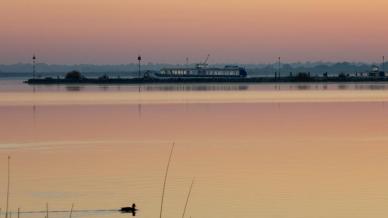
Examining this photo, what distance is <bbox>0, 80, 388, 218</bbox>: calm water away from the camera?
17.8 metres

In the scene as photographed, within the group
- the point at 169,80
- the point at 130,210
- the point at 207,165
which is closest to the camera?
the point at 130,210

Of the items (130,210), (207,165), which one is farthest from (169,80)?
(130,210)

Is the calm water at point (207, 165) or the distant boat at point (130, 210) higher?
the distant boat at point (130, 210)

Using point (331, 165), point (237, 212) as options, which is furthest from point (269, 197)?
point (331, 165)

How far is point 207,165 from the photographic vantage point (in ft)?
79.5

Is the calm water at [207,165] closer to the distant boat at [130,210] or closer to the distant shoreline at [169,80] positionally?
the distant boat at [130,210]

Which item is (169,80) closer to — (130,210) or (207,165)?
(207,165)

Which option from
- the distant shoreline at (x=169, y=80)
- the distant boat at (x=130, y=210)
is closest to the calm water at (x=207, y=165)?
the distant boat at (x=130, y=210)

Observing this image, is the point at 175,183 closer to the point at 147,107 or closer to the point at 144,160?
the point at 144,160

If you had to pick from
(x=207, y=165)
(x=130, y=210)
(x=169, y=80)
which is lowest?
(x=169, y=80)

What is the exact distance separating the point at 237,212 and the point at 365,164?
25.2ft

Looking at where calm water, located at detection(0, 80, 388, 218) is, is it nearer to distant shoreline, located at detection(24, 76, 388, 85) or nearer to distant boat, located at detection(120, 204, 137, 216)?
distant boat, located at detection(120, 204, 137, 216)

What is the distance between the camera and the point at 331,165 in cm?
2383

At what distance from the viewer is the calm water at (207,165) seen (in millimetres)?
17797
